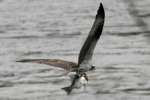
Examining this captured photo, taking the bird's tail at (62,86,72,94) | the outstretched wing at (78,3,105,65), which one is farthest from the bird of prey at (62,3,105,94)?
the bird's tail at (62,86,72,94)

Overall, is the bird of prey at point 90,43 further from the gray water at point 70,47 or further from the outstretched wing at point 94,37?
the gray water at point 70,47

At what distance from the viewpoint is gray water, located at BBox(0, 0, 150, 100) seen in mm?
4062

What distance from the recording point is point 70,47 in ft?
16.4

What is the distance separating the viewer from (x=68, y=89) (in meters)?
4.01

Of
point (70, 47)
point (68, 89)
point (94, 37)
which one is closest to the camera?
point (94, 37)

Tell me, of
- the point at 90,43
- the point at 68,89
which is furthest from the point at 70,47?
the point at 90,43

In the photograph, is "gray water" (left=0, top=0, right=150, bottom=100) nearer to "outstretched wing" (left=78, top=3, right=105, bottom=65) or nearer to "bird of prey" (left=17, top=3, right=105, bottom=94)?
"bird of prey" (left=17, top=3, right=105, bottom=94)

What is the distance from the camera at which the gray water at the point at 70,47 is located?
4062 millimetres

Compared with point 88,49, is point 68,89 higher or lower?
lower

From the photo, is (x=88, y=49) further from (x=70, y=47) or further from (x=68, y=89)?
(x=70, y=47)

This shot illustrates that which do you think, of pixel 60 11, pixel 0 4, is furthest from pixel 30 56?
pixel 0 4

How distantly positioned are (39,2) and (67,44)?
169 centimetres

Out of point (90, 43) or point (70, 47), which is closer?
point (90, 43)

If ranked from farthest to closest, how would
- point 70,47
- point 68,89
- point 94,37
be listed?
point 70,47, point 68,89, point 94,37
